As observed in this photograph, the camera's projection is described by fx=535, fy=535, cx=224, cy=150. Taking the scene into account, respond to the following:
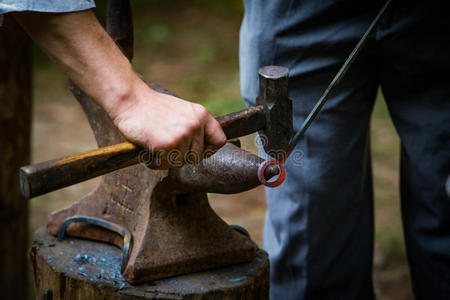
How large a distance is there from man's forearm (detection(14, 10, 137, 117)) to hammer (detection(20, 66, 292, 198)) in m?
0.10

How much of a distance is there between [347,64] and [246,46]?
0.35 meters

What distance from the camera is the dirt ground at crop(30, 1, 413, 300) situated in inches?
108

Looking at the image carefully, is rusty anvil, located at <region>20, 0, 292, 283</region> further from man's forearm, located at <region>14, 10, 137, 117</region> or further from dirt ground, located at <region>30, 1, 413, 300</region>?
dirt ground, located at <region>30, 1, 413, 300</region>

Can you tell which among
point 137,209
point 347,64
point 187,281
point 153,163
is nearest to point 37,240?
point 137,209

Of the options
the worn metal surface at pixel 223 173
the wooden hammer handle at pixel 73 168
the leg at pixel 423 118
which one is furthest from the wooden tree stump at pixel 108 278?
the leg at pixel 423 118

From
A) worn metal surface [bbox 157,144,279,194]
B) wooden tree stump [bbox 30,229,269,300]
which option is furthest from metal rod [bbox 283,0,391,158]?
wooden tree stump [bbox 30,229,269,300]

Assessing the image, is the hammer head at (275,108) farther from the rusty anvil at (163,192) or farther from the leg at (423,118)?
the leg at (423,118)

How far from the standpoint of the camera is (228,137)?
1.05 meters

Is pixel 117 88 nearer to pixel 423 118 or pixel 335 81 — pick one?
pixel 335 81

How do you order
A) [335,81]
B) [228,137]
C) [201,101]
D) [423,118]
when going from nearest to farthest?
[228,137]
[335,81]
[423,118]
[201,101]

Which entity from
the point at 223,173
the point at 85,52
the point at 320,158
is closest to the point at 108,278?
the point at 223,173

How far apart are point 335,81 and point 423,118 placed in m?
0.34

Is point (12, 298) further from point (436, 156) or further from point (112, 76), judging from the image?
point (436, 156)

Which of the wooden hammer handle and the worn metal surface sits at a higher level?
the wooden hammer handle
